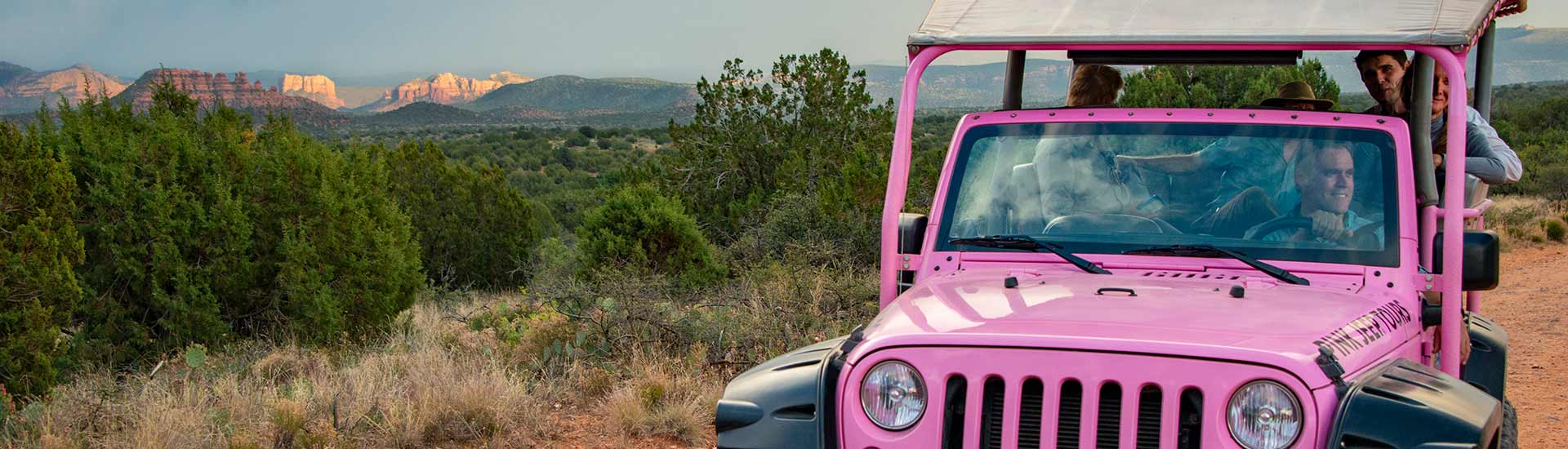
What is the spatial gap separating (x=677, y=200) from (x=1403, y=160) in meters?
12.5

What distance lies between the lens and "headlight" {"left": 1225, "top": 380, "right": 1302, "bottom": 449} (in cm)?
288

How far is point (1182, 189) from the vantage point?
436 centimetres

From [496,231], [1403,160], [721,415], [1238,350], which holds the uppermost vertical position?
[1403,160]

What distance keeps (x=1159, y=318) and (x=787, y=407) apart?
100cm

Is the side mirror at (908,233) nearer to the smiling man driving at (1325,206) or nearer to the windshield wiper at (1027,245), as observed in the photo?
the windshield wiper at (1027,245)

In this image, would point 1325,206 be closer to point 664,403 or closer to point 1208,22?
point 1208,22

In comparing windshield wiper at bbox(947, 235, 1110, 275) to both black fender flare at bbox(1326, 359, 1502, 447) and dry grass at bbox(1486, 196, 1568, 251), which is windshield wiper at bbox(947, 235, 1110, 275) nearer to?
black fender flare at bbox(1326, 359, 1502, 447)

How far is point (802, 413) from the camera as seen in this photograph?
3344 mm

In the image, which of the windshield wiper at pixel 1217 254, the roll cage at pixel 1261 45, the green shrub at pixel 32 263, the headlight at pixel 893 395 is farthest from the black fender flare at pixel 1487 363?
the green shrub at pixel 32 263

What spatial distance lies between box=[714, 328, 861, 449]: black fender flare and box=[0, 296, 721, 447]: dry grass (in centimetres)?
311

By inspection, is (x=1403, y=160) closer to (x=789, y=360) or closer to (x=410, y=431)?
(x=789, y=360)

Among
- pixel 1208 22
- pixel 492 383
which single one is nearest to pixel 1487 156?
pixel 1208 22

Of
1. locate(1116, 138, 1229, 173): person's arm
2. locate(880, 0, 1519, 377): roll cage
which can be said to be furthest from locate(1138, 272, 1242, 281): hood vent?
locate(880, 0, 1519, 377): roll cage

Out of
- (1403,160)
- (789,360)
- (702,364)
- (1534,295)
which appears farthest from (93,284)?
(1534,295)
